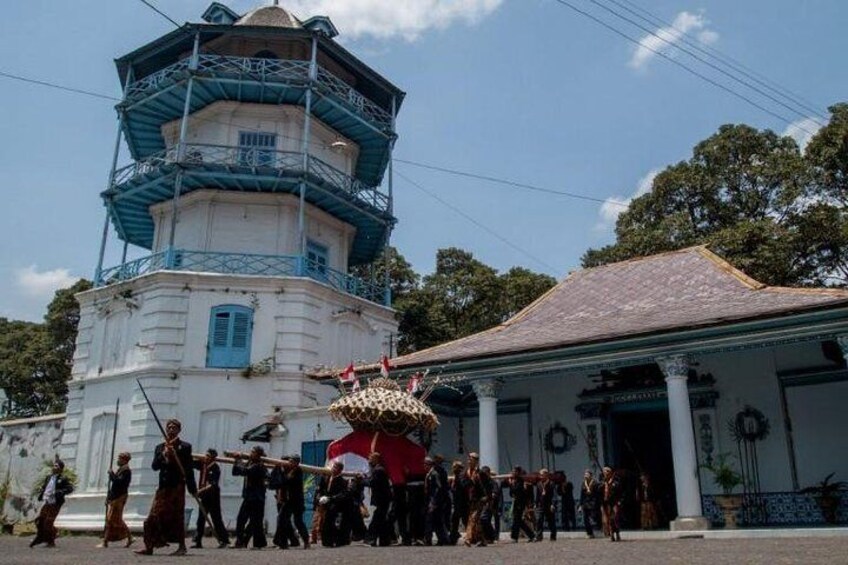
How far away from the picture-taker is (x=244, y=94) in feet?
81.4

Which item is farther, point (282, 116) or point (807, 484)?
point (282, 116)

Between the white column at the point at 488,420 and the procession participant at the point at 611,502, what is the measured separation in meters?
2.85

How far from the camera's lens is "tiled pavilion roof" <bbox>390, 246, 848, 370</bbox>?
1374 cm

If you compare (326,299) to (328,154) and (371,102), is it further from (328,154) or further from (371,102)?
(371,102)

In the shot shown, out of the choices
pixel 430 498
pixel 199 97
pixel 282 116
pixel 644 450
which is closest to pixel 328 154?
pixel 282 116

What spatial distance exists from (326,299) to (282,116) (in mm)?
6565

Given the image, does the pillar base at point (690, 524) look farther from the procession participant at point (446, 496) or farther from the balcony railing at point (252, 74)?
the balcony railing at point (252, 74)

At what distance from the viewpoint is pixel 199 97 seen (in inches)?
976

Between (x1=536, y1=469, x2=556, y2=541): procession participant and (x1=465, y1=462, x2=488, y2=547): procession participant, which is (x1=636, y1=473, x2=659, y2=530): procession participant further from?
(x1=465, y1=462, x2=488, y2=547): procession participant

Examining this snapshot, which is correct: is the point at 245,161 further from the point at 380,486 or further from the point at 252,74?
the point at 380,486

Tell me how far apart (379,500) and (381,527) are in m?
0.50

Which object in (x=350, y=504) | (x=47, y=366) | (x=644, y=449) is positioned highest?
(x=47, y=366)

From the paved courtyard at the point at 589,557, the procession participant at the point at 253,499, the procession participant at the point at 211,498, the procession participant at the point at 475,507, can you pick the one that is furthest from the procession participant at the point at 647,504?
the procession participant at the point at 211,498

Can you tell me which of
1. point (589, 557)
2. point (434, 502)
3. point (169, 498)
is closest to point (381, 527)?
point (434, 502)
